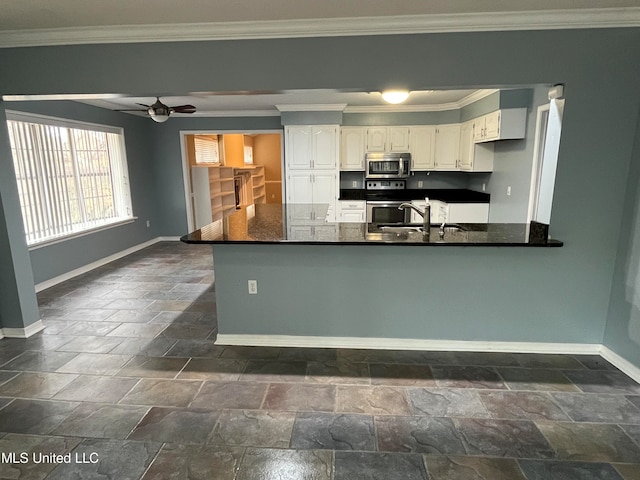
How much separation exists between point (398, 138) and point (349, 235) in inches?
150

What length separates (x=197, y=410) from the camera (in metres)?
2.22

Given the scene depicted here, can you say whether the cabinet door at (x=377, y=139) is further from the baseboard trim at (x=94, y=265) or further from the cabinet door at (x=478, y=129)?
the baseboard trim at (x=94, y=265)

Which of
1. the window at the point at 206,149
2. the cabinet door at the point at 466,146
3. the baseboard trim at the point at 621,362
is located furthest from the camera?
the window at the point at 206,149

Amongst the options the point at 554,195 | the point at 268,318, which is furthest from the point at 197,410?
the point at 554,195

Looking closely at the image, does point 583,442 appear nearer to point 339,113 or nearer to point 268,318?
point 268,318

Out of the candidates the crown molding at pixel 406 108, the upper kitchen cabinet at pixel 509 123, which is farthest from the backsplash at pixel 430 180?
the upper kitchen cabinet at pixel 509 123

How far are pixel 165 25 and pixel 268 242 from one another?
5.36ft

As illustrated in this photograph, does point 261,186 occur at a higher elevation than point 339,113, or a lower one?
lower

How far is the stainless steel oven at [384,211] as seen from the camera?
5.94 metres

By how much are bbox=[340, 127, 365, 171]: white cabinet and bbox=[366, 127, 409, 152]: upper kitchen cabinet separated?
13 centimetres

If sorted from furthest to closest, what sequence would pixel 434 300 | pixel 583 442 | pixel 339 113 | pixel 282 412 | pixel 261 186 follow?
pixel 261 186 < pixel 339 113 < pixel 434 300 < pixel 282 412 < pixel 583 442

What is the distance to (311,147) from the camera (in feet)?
19.6

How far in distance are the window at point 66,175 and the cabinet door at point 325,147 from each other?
10.3ft

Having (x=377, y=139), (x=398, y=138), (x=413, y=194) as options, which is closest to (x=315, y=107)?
(x=377, y=139)
